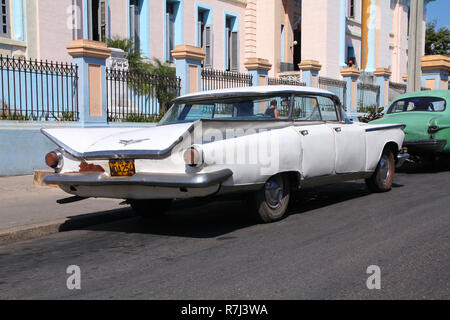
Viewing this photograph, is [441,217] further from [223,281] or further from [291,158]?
[223,281]

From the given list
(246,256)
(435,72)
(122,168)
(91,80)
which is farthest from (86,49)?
(435,72)

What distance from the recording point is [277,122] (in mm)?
6191

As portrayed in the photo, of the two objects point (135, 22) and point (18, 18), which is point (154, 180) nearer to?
point (18, 18)

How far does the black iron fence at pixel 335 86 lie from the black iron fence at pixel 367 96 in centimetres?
135

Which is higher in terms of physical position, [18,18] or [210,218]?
[18,18]

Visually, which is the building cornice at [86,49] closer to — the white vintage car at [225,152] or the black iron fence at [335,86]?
the white vintage car at [225,152]

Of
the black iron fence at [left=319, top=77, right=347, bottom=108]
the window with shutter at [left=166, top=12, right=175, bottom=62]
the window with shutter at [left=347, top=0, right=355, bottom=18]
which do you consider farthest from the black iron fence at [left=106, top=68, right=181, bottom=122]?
the window with shutter at [left=347, top=0, right=355, bottom=18]

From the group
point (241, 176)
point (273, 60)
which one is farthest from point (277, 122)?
point (273, 60)

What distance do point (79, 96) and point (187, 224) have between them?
6.24 meters

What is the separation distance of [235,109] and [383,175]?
315cm

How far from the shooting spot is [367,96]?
22812 mm

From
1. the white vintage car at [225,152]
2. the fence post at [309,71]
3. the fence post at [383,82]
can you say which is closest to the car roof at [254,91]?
the white vintage car at [225,152]

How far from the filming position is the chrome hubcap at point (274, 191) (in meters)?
6.01

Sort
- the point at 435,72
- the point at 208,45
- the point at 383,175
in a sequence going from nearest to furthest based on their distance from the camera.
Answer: the point at 383,175 → the point at 208,45 → the point at 435,72
